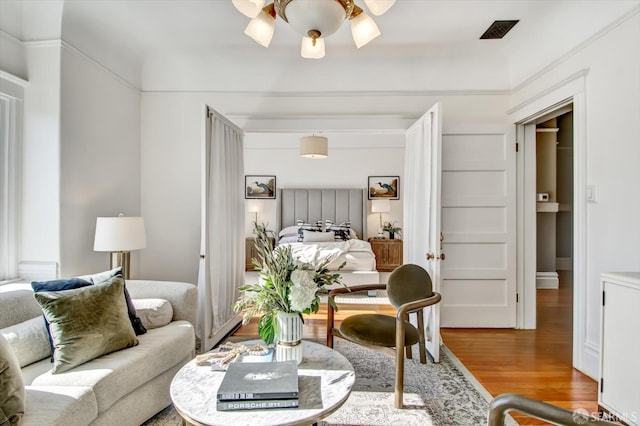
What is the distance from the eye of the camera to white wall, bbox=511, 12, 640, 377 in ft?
7.03

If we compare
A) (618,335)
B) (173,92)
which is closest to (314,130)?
(173,92)

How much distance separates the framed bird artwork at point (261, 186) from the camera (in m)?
6.93

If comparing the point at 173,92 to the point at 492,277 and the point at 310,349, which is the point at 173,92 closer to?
the point at 310,349

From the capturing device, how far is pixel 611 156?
7.59 feet

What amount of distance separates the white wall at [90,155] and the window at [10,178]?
31 centimetres

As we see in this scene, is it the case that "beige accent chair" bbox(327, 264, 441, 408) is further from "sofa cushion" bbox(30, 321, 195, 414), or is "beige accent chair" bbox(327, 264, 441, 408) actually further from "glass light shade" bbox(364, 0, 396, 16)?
"glass light shade" bbox(364, 0, 396, 16)

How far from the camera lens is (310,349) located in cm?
176

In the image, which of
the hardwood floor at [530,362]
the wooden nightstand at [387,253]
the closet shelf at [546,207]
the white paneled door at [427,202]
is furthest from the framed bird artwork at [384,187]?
the hardwood floor at [530,362]

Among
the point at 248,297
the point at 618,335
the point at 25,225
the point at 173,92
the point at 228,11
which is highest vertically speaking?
the point at 228,11

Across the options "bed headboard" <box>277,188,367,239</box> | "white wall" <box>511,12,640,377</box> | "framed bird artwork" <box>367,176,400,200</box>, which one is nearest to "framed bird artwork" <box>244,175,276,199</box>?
"bed headboard" <box>277,188,367,239</box>

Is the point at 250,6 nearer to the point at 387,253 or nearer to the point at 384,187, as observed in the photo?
the point at 387,253

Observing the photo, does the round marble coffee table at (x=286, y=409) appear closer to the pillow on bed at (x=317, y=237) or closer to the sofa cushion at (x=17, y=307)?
the sofa cushion at (x=17, y=307)

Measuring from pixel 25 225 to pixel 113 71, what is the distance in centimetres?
157

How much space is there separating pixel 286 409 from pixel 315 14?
1699 millimetres
